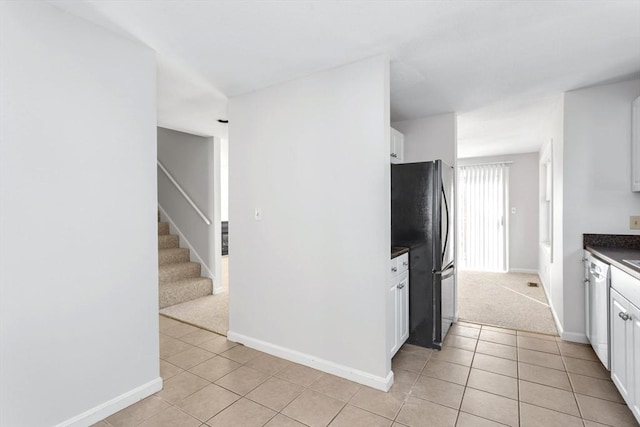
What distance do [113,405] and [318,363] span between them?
1.37 m

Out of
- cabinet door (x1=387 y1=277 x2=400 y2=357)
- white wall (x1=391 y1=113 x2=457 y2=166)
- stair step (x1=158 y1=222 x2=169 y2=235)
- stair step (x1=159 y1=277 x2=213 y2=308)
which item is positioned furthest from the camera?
stair step (x1=158 y1=222 x2=169 y2=235)

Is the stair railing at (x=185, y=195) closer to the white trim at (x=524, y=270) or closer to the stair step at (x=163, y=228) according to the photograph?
the stair step at (x=163, y=228)

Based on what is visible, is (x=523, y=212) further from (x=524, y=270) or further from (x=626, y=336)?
(x=626, y=336)

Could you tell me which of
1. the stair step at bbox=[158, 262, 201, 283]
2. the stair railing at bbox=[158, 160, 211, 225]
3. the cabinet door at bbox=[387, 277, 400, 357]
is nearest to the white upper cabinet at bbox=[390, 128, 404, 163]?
the cabinet door at bbox=[387, 277, 400, 357]

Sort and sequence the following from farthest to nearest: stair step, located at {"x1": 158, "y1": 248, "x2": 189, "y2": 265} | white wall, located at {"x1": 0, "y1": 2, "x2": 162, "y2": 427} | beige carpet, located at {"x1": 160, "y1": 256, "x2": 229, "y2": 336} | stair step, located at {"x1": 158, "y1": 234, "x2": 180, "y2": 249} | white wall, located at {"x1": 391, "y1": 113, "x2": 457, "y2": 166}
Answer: stair step, located at {"x1": 158, "y1": 234, "x2": 180, "y2": 249} → stair step, located at {"x1": 158, "y1": 248, "x2": 189, "y2": 265} → white wall, located at {"x1": 391, "y1": 113, "x2": 457, "y2": 166} → beige carpet, located at {"x1": 160, "y1": 256, "x2": 229, "y2": 336} → white wall, located at {"x1": 0, "y1": 2, "x2": 162, "y2": 427}

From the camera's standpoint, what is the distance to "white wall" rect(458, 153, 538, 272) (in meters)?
6.02

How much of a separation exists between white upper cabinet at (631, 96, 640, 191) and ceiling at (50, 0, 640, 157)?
32 centimetres

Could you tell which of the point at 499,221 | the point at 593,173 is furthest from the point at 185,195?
the point at 499,221

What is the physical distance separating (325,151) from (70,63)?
1.64 m

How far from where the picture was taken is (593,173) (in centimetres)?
289

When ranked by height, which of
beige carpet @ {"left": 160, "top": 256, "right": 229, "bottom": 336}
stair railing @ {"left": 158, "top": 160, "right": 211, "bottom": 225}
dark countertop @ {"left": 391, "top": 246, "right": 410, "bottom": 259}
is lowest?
beige carpet @ {"left": 160, "top": 256, "right": 229, "bottom": 336}

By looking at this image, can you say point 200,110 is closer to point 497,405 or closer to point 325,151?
point 325,151

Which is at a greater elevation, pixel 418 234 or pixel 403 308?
pixel 418 234

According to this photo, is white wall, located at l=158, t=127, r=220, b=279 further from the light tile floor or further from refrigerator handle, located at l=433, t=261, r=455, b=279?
refrigerator handle, located at l=433, t=261, r=455, b=279
